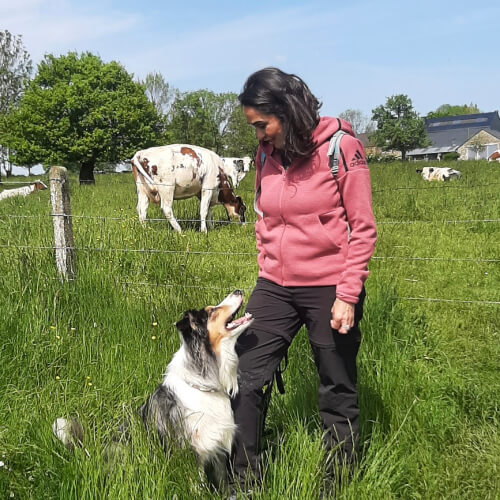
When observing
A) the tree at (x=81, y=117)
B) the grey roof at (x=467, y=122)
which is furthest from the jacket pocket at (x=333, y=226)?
the grey roof at (x=467, y=122)

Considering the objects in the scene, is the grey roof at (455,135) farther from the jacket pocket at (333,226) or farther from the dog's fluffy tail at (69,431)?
the dog's fluffy tail at (69,431)

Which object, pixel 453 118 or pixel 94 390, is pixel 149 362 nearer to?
pixel 94 390

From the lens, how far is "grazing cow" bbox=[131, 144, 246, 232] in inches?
397

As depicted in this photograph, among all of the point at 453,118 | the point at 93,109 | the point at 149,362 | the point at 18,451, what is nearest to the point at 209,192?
the point at 149,362

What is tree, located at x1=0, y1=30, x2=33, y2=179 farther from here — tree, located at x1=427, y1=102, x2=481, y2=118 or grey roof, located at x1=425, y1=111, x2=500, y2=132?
tree, located at x1=427, y1=102, x2=481, y2=118

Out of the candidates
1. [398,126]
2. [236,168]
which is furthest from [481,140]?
[236,168]

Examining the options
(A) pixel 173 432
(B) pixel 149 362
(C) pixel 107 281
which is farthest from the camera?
(C) pixel 107 281

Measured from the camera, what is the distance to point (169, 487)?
2303mm

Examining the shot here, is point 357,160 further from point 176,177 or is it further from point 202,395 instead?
point 176,177

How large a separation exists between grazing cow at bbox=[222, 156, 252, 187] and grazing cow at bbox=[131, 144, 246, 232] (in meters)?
8.05

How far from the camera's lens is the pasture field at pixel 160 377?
2391 millimetres

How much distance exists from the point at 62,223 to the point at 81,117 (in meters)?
32.5

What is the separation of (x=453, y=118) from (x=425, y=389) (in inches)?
4236

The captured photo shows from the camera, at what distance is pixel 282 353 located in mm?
2600
